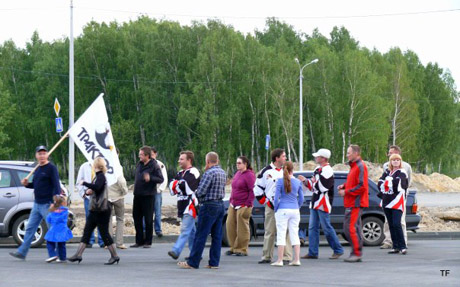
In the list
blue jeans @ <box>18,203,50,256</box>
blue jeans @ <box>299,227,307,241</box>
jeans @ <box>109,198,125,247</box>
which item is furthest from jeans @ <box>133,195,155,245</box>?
blue jeans @ <box>18,203,50,256</box>

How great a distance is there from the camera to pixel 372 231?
58.9ft

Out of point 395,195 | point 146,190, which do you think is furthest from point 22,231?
point 395,195

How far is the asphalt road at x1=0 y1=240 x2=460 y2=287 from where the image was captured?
1145 cm

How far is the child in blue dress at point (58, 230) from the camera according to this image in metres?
13.7

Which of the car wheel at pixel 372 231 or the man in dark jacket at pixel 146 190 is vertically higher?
the man in dark jacket at pixel 146 190

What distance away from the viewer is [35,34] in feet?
296

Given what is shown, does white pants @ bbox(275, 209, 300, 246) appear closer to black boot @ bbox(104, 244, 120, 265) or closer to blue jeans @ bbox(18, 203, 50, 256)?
black boot @ bbox(104, 244, 120, 265)

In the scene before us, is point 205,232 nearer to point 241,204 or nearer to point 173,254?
point 173,254

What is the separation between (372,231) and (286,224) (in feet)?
14.9

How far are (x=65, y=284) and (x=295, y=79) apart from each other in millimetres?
58400

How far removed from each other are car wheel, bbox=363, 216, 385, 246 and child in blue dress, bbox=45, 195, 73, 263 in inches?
256

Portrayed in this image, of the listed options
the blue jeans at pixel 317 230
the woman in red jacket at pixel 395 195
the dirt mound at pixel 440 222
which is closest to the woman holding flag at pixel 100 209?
the blue jeans at pixel 317 230

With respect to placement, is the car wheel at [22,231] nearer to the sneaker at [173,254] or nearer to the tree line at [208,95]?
the sneaker at [173,254]

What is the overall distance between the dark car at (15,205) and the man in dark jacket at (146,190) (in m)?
1.23
